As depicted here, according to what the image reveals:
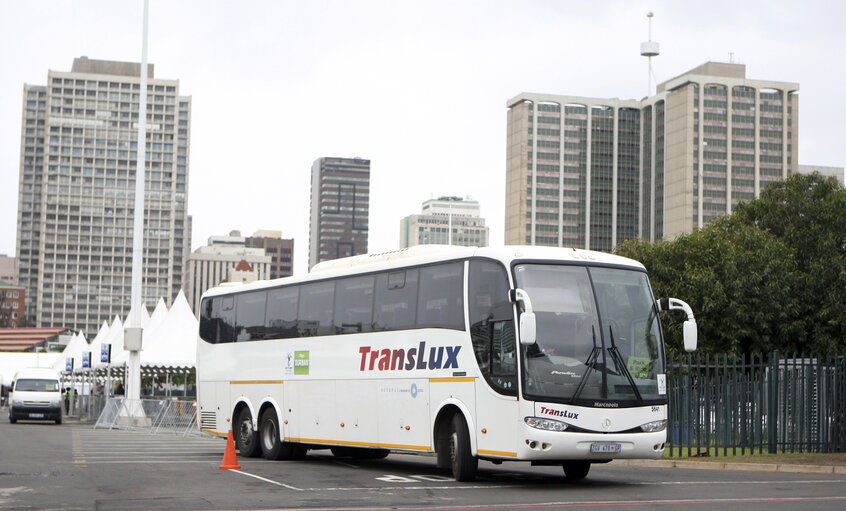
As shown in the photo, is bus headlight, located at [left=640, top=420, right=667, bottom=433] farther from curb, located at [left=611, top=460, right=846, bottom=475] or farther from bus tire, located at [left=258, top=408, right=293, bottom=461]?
bus tire, located at [left=258, top=408, right=293, bottom=461]

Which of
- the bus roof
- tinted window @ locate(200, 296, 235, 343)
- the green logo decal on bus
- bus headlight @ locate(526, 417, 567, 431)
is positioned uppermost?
the bus roof

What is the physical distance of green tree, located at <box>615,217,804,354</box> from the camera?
140 feet

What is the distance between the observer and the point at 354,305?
18578 millimetres

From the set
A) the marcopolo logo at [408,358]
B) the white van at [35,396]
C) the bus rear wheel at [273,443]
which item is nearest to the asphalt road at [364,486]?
the bus rear wheel at [273,443]

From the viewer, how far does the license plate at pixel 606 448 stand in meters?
14.3

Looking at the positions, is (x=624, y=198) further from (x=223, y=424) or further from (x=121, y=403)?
(x=223, y=424)

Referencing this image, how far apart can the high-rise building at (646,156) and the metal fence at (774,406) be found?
468 ft

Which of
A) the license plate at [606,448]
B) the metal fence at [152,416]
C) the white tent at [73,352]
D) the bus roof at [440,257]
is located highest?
the bus roof at [440,257]

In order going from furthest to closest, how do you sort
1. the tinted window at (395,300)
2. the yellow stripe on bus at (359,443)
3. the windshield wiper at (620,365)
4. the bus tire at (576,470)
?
the tinted window at (395,300), the yellow stripe on bus at (359,443), the bus tire at (576,470), the windshield wiper at (620,365)

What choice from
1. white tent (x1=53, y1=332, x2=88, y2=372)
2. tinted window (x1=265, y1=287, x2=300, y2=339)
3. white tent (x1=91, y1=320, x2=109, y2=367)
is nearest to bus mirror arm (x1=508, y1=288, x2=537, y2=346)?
tinted window (x1=265, y1=287, x2=300, y2=339)

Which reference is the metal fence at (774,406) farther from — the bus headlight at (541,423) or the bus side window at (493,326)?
the bus headlight at (541,423)

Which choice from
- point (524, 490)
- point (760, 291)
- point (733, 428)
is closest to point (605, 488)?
point (524, 490)

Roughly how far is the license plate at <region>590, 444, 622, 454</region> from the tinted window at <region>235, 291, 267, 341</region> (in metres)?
8.91

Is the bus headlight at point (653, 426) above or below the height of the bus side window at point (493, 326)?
below
